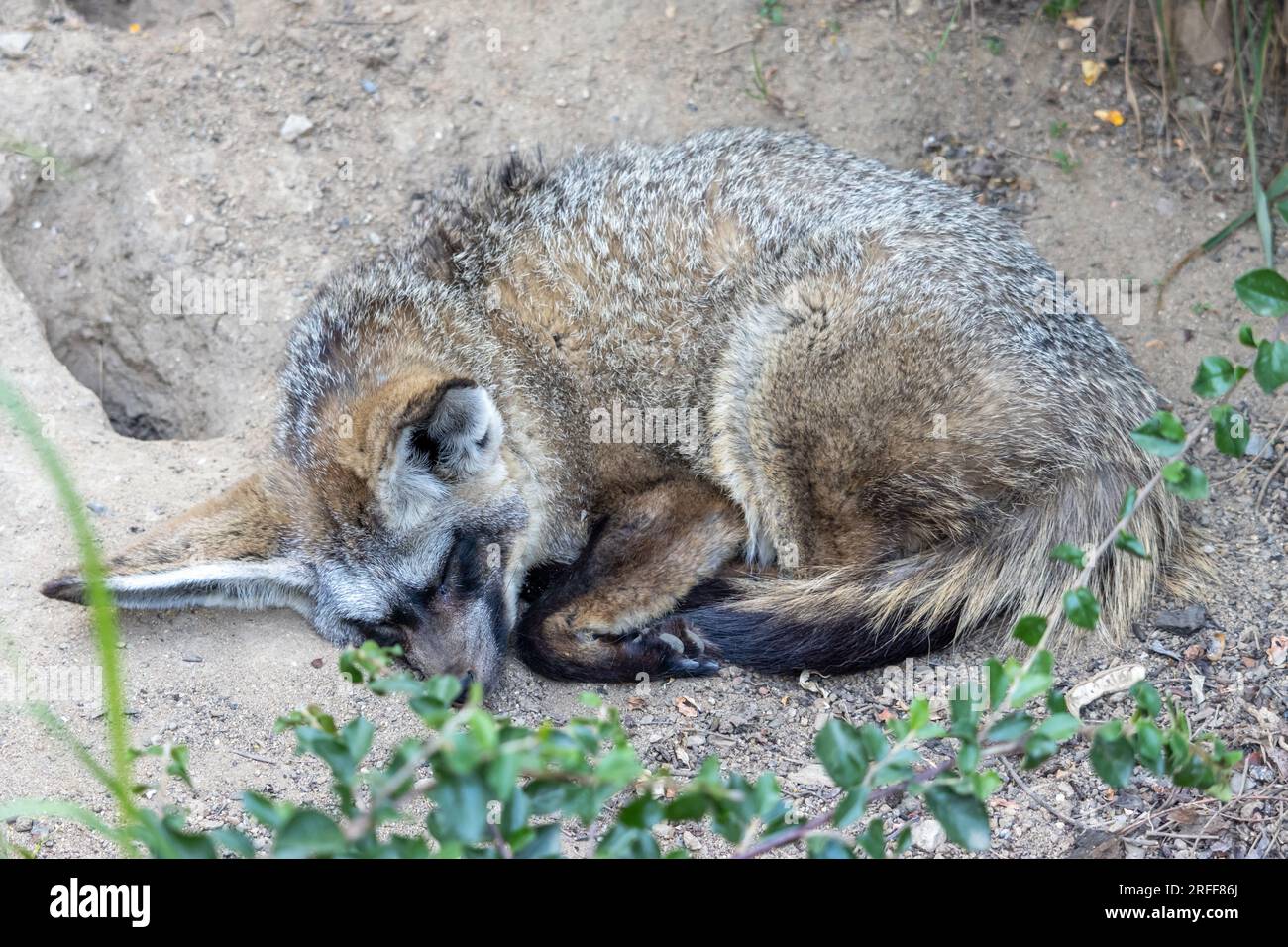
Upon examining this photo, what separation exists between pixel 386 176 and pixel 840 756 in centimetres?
489

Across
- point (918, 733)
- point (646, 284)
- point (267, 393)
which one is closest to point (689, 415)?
point (646, 284)

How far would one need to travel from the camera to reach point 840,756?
2355mm

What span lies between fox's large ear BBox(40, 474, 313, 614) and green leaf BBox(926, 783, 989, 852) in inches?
110

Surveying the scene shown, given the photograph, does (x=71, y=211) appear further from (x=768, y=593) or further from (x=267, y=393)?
(x=768, y=593)

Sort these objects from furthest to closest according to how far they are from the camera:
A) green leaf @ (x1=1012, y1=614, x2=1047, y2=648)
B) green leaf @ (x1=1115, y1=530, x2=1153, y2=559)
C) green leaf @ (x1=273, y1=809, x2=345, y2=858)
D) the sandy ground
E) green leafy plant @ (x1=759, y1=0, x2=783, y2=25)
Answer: green leafy plant @ (x1=759, y1=0, x2=783, y2=25)
the sandy ground
green leaf @ (x1=1115, y1=530, x2=1153, y2=559)
green leaf @ (x1=1012, y1=614, x2=1047, y2=648)
green leaf @ (x1=273, y1=809, x2=345, y2=858)

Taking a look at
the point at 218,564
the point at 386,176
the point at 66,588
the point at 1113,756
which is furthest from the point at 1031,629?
the point at 386,176

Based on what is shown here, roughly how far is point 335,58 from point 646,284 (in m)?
2.94

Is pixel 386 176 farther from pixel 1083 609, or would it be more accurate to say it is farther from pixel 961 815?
pixel 961 815

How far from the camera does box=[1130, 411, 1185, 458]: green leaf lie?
9.04ft

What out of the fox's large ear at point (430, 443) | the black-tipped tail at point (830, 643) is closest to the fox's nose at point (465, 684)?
the fox's large ear at point (430, 443)

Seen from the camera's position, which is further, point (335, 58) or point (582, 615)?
point (335, 58)

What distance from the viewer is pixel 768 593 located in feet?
15.3

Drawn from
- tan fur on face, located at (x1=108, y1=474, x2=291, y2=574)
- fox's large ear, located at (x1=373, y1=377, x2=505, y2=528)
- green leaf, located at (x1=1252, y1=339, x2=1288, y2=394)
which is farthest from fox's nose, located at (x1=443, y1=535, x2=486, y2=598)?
green leaf, located at (x1=1252, y1=339, x2=1288, y2=394)

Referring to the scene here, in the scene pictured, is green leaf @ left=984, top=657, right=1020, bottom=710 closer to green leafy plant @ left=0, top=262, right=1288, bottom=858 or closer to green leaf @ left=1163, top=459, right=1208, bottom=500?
green leafy plant @ left=0, top=262, right=1288, bottom=858
